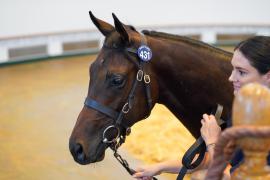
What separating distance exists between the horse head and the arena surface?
1.40 metres

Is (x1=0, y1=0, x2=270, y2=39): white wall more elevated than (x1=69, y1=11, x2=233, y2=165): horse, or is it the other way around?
(x1=69, y1=11, x2=233, y2=165): horse

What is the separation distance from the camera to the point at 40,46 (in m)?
5.97

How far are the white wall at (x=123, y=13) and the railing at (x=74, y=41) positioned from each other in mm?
135

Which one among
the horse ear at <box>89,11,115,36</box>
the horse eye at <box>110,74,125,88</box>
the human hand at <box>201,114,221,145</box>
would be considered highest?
Answer: the horse ear at <box>89,11,115,36</box>

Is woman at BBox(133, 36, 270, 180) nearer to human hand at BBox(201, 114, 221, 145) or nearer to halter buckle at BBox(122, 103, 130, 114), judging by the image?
human hand at BBox(201, 114, 221, 145)

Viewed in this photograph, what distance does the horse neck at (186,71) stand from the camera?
1.31 meters

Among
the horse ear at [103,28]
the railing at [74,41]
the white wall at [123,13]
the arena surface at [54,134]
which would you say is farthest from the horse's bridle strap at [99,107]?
the white wall at [123,13]

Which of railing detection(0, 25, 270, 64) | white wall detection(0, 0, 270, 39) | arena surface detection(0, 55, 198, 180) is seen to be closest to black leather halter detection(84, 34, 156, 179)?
arena surface detection(0, 55, 198, 180)

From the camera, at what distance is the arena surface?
2.79 metres

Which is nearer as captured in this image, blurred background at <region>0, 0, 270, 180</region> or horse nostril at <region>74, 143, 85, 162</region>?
horse nostril at <region>74, 143, 85, 162</region>

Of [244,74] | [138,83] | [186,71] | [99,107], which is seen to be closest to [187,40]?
Result: [186,71]

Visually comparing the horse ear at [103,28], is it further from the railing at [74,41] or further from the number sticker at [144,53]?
the railing at [74,41]

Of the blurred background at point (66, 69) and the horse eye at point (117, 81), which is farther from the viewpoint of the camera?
the blurred background at point (66, 69)

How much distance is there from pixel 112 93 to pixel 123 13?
17.2 feet
